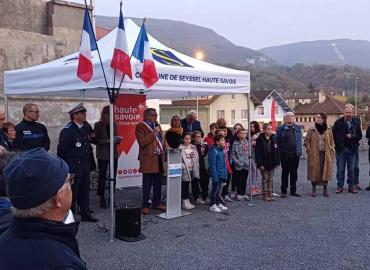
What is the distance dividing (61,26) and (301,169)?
919 centimetres

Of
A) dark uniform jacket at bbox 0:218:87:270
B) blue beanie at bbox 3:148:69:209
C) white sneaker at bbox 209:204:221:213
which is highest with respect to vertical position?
blue beanie at bbox 3:148:69:209

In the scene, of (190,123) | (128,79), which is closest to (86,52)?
(128,79)

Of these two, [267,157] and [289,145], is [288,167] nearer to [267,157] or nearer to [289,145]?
[289,145]

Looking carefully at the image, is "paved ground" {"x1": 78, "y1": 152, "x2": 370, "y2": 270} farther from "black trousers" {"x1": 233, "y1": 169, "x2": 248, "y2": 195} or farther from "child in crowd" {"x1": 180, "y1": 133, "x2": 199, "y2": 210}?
"black trousers" {"x1": 233, "y1": 169, "x2": 248, "y2": 195}

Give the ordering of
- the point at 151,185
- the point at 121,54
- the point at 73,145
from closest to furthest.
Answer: the point at 121,54, the point at 73,145, the point at 151,185

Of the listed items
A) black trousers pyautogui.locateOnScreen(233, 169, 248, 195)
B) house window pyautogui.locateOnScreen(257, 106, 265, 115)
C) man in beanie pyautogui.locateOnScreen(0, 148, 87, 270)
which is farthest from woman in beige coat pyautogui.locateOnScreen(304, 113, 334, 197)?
house window pyautogui.locateOnScreen(257, 106, 265, 115)

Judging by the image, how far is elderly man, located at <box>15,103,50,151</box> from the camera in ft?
21.8

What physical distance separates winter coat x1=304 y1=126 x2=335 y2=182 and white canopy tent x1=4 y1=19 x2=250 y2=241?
2.13 meters

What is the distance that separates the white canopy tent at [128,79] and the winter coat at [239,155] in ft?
3.52

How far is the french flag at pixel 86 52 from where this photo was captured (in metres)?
5.66

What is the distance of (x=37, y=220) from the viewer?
1595mm

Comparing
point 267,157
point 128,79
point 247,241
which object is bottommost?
point 247,241

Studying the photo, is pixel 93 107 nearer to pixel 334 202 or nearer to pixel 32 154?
pixel 334 202

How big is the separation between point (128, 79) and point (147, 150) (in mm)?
1667
